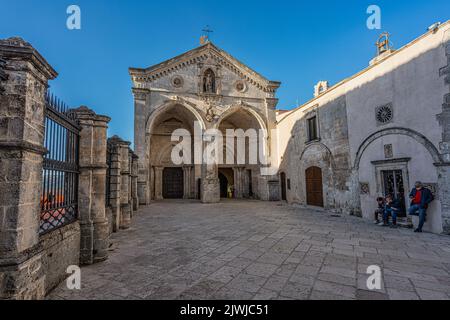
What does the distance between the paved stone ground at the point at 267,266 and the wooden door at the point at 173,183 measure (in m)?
12.2

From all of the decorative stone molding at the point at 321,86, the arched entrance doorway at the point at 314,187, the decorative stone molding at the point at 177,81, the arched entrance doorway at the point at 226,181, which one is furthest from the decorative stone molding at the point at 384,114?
the arched entrance doorway at the point at 226,181

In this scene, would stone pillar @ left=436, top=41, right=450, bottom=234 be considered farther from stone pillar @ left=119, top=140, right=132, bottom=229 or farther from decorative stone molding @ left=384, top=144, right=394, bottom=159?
stone pillar @ left=119, top=140, right=132, bottom=229

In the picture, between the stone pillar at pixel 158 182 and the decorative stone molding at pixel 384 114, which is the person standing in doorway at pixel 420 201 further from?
the stone pillar at pixel 158 182

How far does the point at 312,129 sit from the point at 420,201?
6585 mm

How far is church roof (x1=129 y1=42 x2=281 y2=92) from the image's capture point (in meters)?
15.6

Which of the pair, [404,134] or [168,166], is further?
[168,166]

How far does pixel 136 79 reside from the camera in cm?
1536

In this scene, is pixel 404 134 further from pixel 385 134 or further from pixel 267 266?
pixel 267 266

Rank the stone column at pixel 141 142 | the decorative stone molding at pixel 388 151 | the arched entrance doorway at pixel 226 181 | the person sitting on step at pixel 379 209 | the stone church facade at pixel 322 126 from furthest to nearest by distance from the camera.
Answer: the arched entrance doorway at pixel 226 181 < the stone column at pixel 141 142 < the person sitting on step at pixel 379 209 < the decorative stone molding at pixel 388 151 < the stone church facade at pixel 322 126

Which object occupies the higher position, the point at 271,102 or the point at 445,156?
the point at 271,102

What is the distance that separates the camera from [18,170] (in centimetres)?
232

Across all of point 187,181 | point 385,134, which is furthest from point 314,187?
point 187,181

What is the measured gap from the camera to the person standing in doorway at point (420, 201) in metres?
6.45
